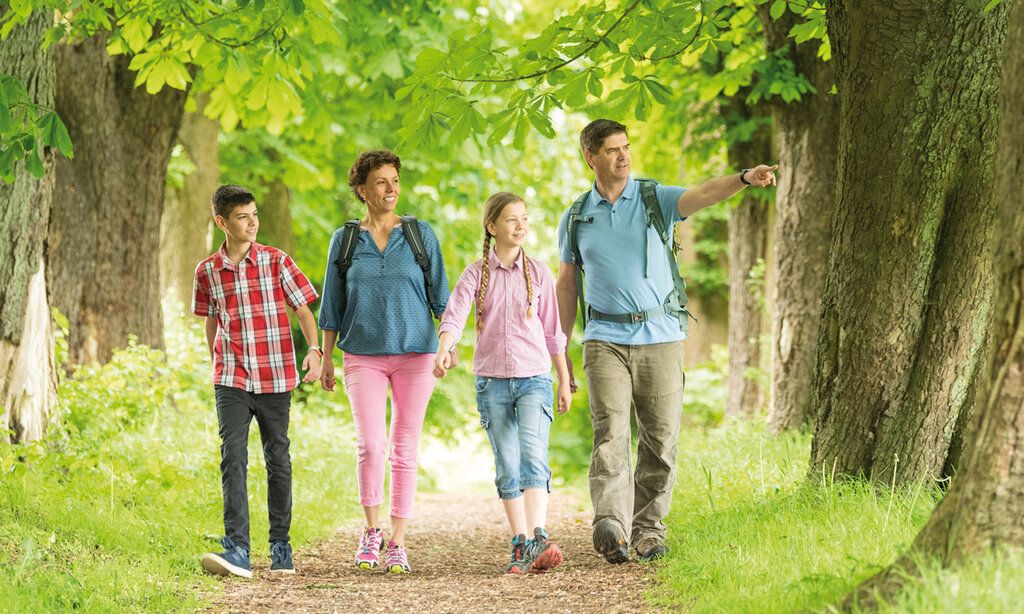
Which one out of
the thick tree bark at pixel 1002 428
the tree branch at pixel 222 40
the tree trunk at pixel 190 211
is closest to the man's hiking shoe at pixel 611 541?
the thick tree bark at pixel 1002 428

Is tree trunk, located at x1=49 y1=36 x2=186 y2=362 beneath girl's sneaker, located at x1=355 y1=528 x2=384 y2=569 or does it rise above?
above

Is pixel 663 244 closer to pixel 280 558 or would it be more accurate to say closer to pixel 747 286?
pixel 280 558

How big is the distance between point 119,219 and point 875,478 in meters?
7.19

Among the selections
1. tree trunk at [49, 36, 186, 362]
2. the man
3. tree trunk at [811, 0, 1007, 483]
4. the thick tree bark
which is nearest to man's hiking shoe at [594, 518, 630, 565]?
the man

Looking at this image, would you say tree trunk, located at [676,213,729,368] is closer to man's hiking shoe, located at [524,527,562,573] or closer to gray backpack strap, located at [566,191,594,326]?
gray backpack strap, located at [566,191,594,326]

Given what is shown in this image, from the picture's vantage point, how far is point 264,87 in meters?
7.81

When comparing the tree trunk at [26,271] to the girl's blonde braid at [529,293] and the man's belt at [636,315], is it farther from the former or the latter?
the man's belt at [636,315]

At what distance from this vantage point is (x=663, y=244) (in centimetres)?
577

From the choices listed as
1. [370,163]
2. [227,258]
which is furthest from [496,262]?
[227,258]

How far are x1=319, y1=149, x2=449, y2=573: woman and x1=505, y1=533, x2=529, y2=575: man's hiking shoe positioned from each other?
0.60 m

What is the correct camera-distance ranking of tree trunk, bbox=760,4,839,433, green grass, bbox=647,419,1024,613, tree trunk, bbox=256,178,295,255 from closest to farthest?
green grass, bbox=647,419,1024,613 < tree trunk, bbox=760,4,839,433 < tree trunk, bbox=256,178,295,255

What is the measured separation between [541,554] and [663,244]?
1.73m

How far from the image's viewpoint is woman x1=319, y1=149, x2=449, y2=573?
5859 millimetres

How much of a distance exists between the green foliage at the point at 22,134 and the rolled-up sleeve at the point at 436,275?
6.04ft
